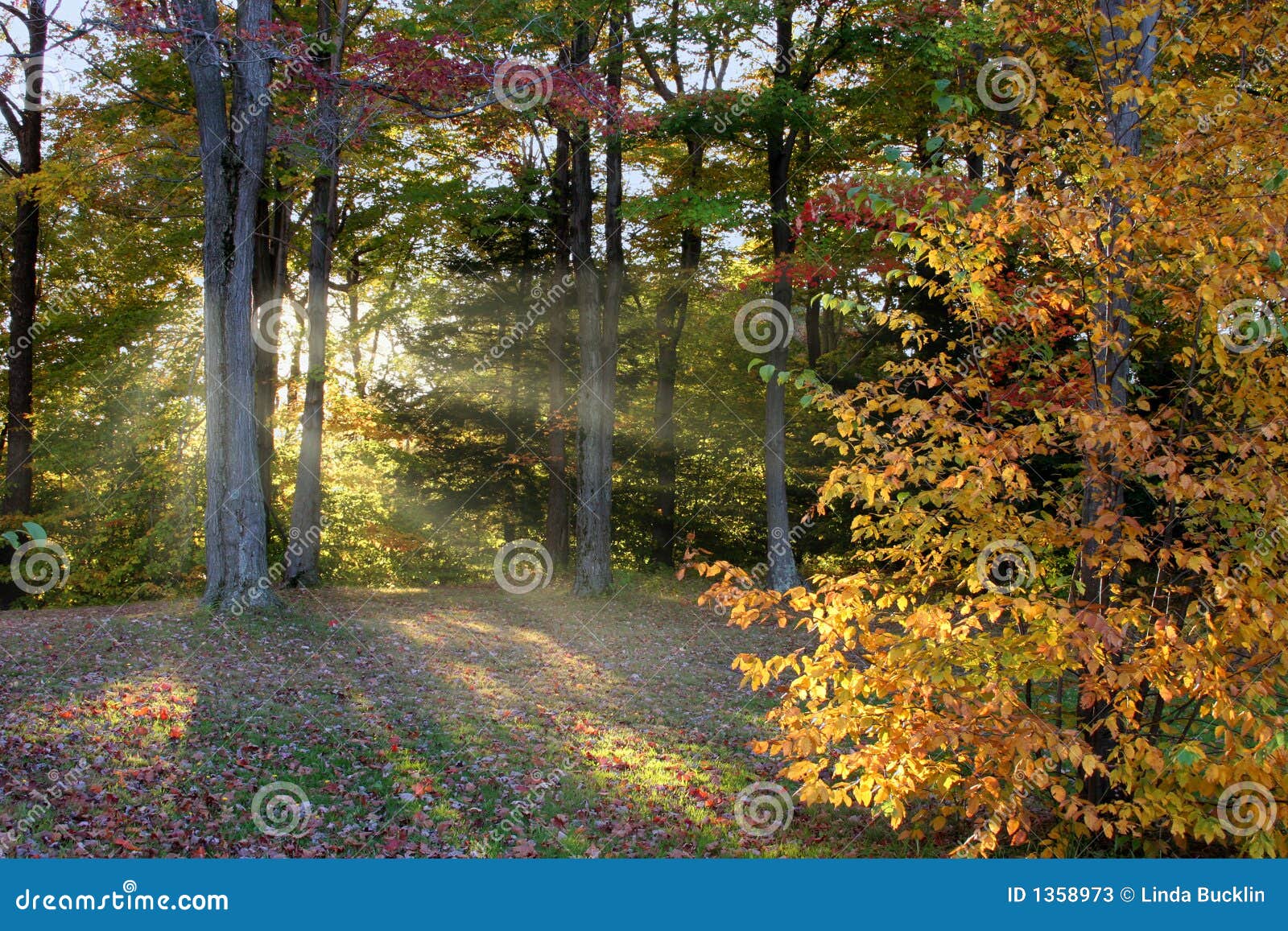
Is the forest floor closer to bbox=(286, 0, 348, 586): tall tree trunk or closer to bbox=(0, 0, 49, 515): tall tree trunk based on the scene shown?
bbox=(286, 0, 348, 586): tall tree trunk

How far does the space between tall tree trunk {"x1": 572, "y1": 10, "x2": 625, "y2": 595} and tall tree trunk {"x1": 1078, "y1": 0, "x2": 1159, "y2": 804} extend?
1064cm

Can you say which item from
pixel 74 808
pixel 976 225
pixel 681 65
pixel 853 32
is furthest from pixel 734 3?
pixel 74 808

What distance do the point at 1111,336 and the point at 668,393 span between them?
50.5 feet

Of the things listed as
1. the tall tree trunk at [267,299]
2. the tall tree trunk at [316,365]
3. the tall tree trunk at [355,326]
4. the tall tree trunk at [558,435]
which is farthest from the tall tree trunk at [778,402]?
the tall tree trunk at [267,299]

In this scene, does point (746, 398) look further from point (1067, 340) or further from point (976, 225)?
point (976, 225)

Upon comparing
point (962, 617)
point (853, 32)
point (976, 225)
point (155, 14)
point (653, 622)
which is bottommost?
point (653, 622)

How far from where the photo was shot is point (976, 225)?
433cm

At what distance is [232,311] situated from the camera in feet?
34.6

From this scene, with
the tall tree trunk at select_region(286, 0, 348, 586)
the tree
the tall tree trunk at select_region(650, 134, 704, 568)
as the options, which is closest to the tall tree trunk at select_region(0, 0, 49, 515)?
the tall tree trunk at select_region(286, 0, 348, 586)

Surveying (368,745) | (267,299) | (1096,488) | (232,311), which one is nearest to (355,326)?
(267,299)

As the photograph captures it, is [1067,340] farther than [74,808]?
Yes

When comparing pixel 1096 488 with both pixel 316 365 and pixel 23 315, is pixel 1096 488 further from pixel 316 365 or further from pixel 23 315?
pixel 23 315

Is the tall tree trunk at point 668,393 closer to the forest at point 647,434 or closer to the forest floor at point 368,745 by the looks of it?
the forest at point 647,434

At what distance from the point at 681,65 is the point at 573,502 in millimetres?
9122
